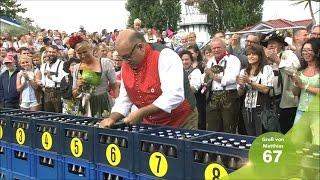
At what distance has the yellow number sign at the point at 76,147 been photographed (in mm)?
4051

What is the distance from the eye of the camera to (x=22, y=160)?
481 cm

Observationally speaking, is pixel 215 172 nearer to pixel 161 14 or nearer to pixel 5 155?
pixel 5 155

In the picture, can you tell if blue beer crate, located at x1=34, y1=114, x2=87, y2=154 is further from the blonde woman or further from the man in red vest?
the blonde woman

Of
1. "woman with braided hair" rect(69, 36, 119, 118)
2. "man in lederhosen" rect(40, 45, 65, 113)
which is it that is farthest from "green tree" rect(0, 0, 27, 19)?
"woman with braided hair" rect(69, 36, 119, 118)

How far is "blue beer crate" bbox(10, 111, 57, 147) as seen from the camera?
4.66 metres

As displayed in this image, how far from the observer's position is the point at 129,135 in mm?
3562

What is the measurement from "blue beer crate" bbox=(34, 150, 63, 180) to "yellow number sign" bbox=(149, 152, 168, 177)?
1.21 meters

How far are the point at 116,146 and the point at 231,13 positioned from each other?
32130mm

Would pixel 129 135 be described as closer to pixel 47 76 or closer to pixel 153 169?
pixel 153 169

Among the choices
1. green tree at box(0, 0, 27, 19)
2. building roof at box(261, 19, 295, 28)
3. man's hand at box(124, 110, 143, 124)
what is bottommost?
man's hand at box(124, 110, 143, 124)

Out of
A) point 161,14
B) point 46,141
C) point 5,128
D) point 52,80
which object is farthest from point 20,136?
point 161,14

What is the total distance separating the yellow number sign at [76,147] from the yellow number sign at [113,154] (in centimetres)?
39

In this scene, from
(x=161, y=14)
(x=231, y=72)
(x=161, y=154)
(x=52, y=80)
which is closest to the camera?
(x=161, y=154)

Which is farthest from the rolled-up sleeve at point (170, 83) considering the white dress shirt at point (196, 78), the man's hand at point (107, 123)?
the white dress shirt at point (196, 78)
